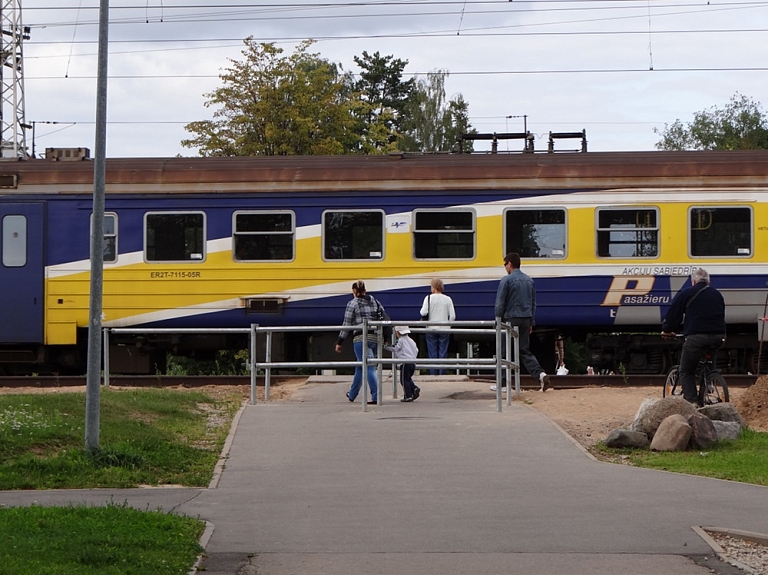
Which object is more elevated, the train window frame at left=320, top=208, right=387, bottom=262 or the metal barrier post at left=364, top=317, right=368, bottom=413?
the train window frame at left=320, top=208, right=387, bottom=262

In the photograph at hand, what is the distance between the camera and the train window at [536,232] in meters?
19.7

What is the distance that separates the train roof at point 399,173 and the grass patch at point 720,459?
24.6 feet

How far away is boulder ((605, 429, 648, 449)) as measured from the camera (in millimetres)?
12258

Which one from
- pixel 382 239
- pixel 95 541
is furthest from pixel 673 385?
pixel 95 541

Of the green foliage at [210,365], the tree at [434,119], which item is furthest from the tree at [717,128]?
the green foliage at [210,365]

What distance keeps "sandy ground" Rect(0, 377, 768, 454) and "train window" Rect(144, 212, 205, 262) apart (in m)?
2.60

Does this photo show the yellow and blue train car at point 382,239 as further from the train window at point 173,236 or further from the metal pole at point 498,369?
the metal pole at point 498,369

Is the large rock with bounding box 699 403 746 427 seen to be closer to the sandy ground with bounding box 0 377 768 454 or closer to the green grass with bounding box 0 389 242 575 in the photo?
the sandy ground with bounding box 0 377 768 454

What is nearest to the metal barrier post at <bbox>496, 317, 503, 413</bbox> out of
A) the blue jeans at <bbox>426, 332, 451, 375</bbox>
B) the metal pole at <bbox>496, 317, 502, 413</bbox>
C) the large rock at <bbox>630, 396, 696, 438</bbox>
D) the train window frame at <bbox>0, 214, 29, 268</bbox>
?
the metal pole at <bbox>496, 317, 502, 413</bbox>

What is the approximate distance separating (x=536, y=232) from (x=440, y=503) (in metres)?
10.8

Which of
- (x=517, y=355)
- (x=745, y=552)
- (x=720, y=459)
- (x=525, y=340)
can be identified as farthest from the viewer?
(x=525, y=340)

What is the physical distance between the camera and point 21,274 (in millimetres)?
20031

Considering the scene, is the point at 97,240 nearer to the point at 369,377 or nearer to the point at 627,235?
the point at 369,377

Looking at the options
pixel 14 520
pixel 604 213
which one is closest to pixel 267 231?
pixel 604 213
